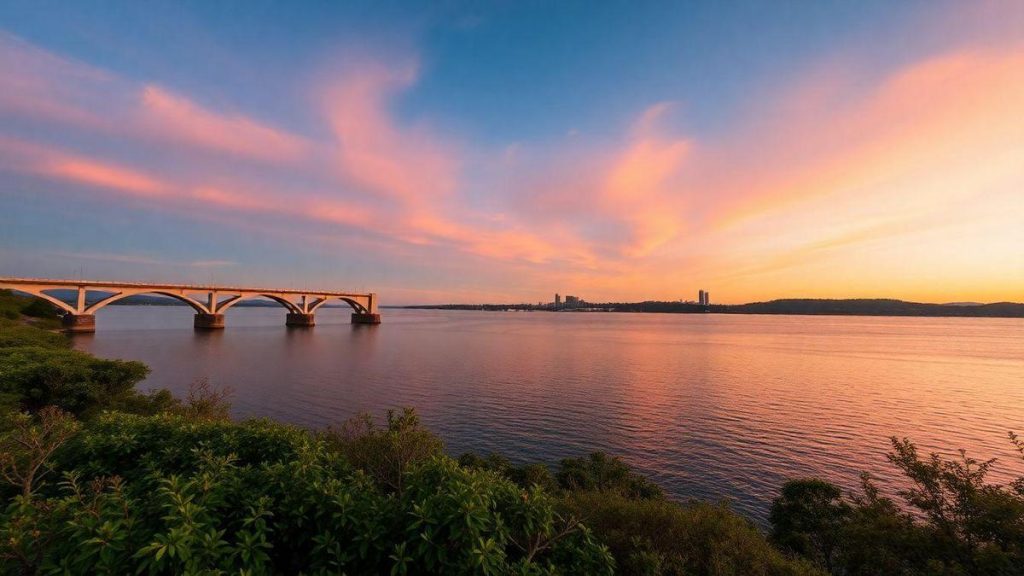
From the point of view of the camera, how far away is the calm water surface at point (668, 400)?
74.8 feet

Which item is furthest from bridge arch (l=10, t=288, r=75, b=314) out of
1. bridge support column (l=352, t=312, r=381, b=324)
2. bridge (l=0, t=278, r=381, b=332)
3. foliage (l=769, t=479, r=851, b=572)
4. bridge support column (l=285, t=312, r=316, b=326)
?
foliage (l=769, t=479, r=851, b=572)

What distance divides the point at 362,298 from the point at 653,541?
142 meters

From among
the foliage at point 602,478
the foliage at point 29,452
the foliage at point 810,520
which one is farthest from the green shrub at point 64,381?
the foliage at point 810,520

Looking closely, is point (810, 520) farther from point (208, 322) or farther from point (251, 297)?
point (251, 297)

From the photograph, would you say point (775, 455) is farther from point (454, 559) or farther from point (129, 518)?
point (129, 518)

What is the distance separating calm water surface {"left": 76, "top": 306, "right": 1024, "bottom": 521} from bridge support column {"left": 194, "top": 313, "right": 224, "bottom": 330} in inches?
1266

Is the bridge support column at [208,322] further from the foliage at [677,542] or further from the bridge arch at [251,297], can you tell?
the foliage at [677,542]

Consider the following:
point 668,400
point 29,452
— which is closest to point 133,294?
point 668,400

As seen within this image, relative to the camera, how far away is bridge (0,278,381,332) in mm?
74750

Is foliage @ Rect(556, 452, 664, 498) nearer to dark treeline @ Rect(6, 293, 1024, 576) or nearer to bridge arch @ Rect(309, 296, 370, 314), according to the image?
dark treeline @ Rect(6, 293, 1024, 576)

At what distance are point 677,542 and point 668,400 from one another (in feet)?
90.3

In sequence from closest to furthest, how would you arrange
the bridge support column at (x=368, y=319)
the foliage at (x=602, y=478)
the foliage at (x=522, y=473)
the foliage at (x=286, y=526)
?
the foliage at (x=286, y=526) → the foliage at (x=522, y=473) → the foliage at (x=602, y=478) → the bridge support column at (x=368, y=319)

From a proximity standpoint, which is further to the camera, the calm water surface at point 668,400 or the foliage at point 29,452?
the calm water surface at point 668,400

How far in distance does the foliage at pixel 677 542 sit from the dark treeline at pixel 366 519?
4cm
